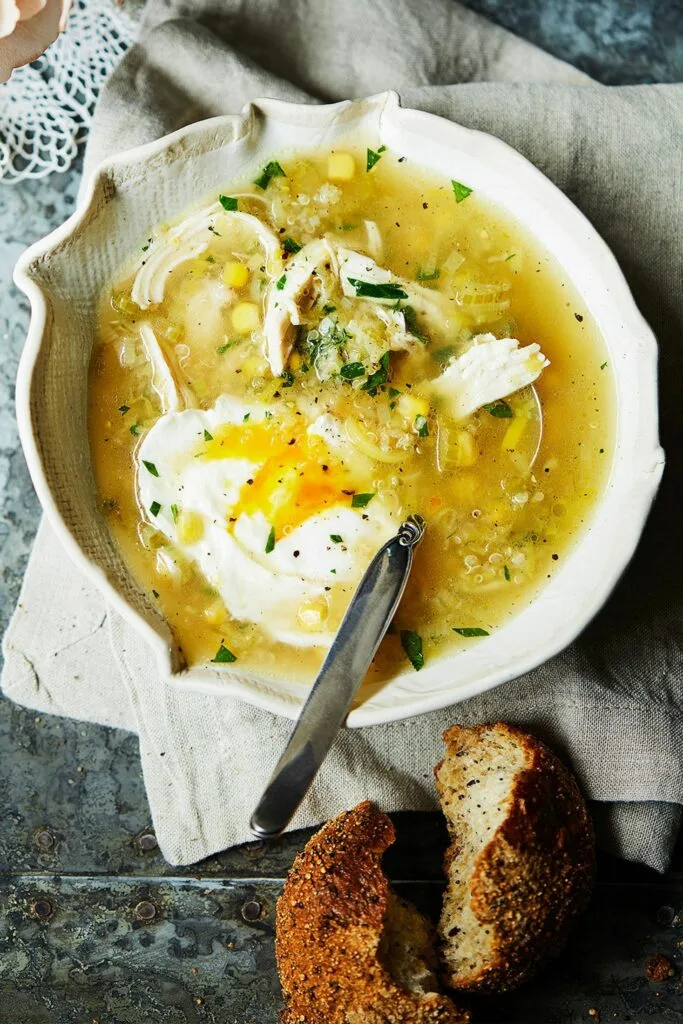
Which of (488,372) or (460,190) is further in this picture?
(460,190)

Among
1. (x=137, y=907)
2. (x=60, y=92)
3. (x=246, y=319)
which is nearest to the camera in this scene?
(x=246, y=319)

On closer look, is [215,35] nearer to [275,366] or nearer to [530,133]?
[530,133]

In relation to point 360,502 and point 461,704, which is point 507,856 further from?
point 360,502

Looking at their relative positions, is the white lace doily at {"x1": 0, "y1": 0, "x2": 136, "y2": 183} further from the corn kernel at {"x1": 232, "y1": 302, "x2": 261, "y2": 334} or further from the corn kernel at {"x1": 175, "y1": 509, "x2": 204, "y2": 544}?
the corn kernel at {"x1": 175, "y1": 509, "x2": 204, "y2": 544}

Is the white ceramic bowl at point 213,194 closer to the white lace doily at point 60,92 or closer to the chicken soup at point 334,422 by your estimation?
the chicken soup at point 334,422

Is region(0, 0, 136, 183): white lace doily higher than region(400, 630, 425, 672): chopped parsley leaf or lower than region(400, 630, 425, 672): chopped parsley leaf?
higher

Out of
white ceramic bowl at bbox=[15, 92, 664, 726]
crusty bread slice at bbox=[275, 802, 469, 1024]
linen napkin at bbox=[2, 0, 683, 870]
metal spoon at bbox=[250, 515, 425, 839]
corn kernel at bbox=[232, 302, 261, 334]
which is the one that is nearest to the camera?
metal spoon at bbox=[250, 515, 425, 839]

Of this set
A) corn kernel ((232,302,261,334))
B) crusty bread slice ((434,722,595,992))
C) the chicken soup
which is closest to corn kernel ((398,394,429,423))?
the chicken soup

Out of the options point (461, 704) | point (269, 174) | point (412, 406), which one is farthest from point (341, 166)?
point (461, 704)

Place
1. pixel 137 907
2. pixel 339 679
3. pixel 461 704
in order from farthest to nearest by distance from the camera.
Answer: pixel 137 907, pixel 461 704, pixel 339 679
